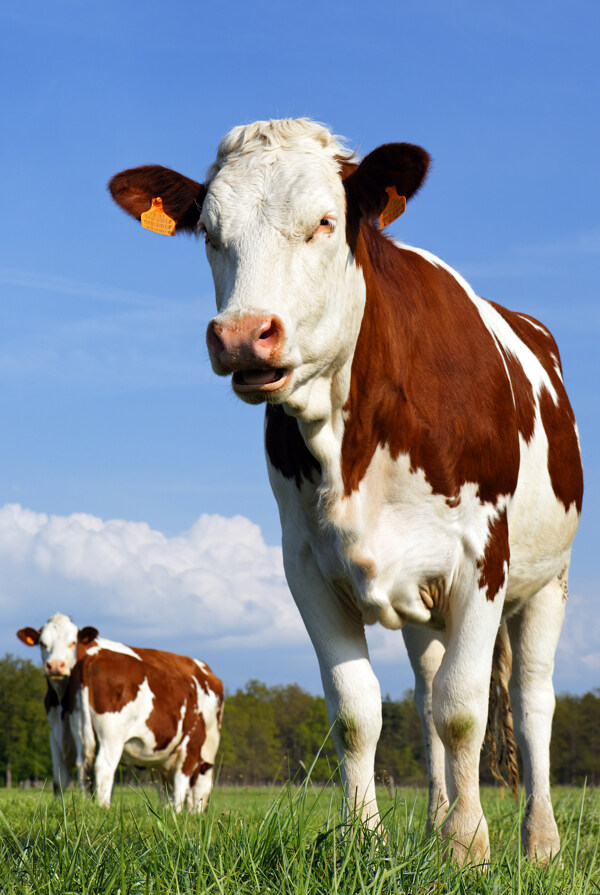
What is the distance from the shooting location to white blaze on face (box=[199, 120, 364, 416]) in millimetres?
3646

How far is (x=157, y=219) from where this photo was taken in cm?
462

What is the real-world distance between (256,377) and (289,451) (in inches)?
36.0

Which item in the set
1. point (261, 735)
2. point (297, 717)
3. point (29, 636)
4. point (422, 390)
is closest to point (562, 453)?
point (422, 390)

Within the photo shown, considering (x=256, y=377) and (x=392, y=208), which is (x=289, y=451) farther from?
(x=392, y=208)

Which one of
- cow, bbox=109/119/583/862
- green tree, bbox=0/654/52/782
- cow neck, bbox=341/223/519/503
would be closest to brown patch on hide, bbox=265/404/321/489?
cow, bbox=109/119/583/862

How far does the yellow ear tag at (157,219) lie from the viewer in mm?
4609

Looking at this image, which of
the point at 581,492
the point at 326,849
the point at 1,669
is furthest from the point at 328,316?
the point at 1,669

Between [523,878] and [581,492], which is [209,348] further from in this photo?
[581,492]

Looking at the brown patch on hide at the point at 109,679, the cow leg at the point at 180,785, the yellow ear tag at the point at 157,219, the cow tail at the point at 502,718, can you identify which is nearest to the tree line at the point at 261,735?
the cow leg at the point at 180,785

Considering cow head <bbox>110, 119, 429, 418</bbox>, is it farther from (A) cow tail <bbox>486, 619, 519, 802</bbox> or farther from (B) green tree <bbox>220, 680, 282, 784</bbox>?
(B) green tree <bbox>220, 680, 282, 784</bbox>

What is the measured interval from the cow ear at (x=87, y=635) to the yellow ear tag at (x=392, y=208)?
41.1 feet

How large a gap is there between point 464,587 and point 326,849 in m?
1.53

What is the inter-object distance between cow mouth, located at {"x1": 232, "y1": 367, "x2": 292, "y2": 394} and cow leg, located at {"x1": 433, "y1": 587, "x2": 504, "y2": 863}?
57.0 inches

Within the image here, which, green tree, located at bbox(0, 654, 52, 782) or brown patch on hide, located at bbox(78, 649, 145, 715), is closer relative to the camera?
brown patch on hide, located at bbox(78, 649, 145, 715)
